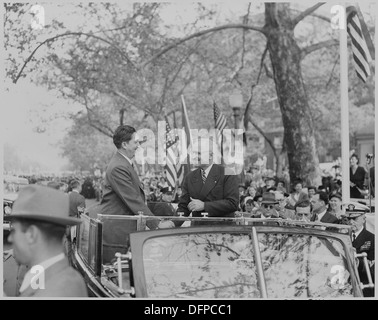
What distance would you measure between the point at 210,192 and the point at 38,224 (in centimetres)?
307

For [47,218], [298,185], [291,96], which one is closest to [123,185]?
[47,218]

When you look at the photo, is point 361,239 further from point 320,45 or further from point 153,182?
point 320,45

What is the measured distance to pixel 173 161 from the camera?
704cm

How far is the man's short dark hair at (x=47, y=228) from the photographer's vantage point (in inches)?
105

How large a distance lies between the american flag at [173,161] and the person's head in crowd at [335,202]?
1.37m

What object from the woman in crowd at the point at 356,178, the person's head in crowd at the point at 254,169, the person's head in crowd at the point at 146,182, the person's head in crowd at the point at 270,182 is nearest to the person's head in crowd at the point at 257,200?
the person's head in crowd at the point at 146,182

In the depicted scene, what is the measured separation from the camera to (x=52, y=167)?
6086mm

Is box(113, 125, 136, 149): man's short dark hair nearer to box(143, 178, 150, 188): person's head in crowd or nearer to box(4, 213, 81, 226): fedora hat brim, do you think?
box(143, 178, 150, 188): person's head in crowd

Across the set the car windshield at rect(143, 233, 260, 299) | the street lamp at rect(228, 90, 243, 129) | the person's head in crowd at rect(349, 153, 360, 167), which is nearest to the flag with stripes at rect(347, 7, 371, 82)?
the person's head in crowd at rect(349, 153, 360, 167)

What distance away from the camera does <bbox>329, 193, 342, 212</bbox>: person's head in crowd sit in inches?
262

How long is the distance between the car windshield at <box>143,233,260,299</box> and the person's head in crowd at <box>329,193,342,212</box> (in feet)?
9.21

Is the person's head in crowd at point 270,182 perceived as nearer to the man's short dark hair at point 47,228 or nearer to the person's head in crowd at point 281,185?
the person's head in crowd at point 281,185
